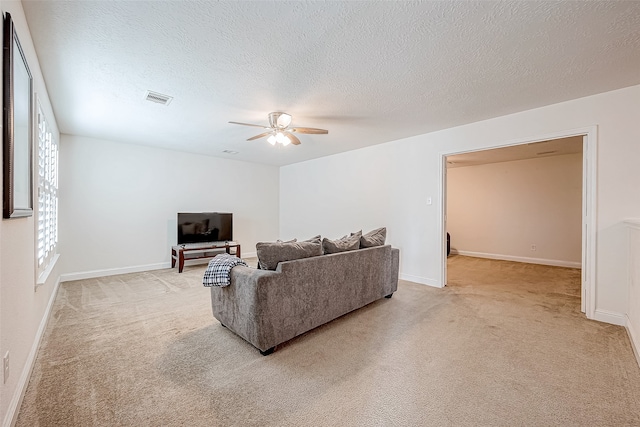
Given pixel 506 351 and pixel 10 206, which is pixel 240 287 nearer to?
pixel 10 206

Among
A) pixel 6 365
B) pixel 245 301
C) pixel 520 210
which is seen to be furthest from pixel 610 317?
pixel 6 365

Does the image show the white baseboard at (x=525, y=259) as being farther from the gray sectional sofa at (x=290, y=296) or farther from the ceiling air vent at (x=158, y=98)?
the ceiling air vent at (x=158, y=98)

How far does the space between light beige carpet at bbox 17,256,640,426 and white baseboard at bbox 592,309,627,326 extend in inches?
6.5

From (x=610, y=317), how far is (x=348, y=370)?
287 cm

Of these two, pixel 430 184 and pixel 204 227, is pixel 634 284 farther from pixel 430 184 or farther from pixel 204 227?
pixel 204 227

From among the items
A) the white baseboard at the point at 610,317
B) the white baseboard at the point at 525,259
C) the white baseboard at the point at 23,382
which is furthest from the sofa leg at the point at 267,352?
the white baseboard at the point at 525,259

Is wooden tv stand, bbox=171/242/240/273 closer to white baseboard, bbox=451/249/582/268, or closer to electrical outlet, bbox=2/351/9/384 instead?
electrical outlet, bbox=2/351/9/384

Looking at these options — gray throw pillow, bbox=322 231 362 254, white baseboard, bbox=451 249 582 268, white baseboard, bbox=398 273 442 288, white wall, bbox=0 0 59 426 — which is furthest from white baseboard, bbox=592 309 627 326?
white wall, bbox=0 0 59 426

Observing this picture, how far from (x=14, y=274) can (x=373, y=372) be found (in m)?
2.33

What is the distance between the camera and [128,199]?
4.89 m

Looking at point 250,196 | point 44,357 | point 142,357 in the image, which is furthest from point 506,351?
point 250,196

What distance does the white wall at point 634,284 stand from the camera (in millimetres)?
2188

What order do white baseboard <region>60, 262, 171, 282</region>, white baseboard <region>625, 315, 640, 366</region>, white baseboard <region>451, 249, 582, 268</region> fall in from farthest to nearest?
white baseboard <region>451, 249, 582, 268</region> < white baseboard <region>60, 262, 171, 282</region> < white baseboard <region>625, 315, 640, 366</region>

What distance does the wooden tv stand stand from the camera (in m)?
4.91
